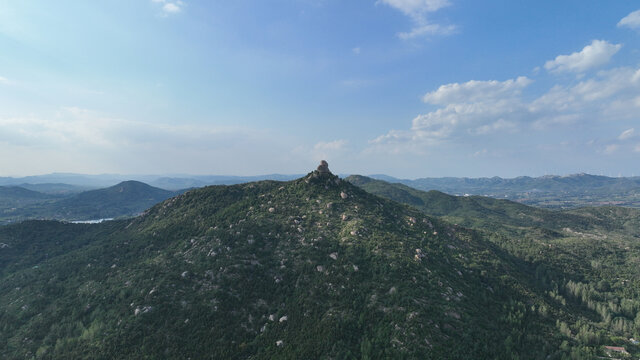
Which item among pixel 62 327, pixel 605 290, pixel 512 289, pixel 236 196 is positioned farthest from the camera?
pixel 236 196

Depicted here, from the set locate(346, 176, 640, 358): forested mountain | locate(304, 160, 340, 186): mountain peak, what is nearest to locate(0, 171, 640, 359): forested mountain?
locate(346, 176, 640, 358): forested mountain

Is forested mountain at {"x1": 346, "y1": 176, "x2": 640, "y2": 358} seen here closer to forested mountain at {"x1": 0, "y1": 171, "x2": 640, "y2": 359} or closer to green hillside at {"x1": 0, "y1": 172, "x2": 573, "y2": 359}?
forested mountain at {"x1": 0, "y1": 171, "x2": 640, "y2": 359}

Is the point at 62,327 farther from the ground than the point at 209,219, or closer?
closer

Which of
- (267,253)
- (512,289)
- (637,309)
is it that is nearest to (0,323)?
(267,253)

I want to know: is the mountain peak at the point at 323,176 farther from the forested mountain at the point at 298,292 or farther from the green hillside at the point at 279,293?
the green hillside at the point at 279,293

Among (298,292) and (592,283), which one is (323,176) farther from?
(592,283)

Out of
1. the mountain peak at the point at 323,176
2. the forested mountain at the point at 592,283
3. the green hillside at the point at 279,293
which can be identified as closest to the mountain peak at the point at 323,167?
the mountain peak at the point at 323,176

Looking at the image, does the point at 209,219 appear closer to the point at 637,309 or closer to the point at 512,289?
the point at 512,289
